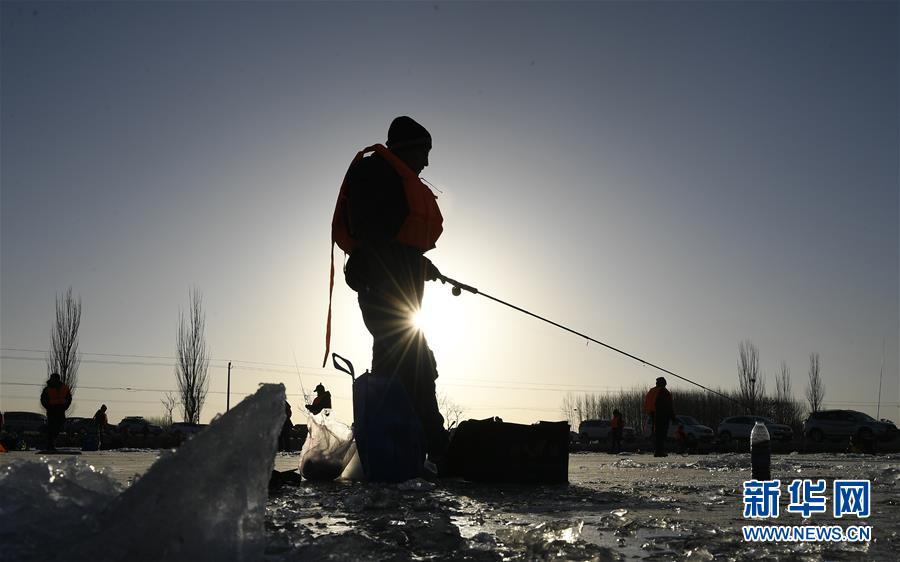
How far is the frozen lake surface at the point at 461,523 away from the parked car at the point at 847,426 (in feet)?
113

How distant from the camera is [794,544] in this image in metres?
2.21

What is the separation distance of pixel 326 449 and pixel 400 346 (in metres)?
0.81

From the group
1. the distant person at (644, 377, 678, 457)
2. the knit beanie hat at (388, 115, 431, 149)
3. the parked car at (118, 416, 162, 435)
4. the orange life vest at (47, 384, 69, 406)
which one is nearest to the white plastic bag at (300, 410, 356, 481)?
the knit beanie hat at (388, 115, 431, 149)

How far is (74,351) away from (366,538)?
48.1 m

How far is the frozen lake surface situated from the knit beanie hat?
2214 mm

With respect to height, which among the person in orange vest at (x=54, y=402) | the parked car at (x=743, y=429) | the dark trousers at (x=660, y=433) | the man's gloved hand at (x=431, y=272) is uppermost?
the man's gloved hand at (x=431, y=272)

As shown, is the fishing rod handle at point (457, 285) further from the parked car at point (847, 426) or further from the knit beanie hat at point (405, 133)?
the parked car at point (847, 426)

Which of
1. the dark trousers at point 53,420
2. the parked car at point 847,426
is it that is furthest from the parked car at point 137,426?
the parked car at point 847,426

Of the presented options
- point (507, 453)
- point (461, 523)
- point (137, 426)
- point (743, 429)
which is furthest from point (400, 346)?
point (137, 426)

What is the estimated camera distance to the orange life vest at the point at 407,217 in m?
4.48

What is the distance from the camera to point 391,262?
4.42m

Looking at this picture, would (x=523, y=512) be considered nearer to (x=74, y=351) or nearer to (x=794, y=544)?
(x=794, y=544)

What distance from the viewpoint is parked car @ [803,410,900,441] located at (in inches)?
1319

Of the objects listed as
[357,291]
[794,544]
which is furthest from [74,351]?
[794,544]
